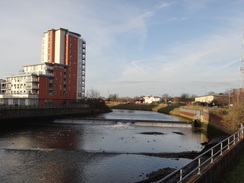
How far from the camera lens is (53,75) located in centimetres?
8125

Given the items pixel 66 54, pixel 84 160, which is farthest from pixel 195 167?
pixel 66 54

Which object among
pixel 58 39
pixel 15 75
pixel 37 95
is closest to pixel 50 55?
pixel 58 39

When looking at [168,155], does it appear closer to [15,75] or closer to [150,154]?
[150,154]

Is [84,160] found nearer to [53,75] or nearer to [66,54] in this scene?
[53,75]

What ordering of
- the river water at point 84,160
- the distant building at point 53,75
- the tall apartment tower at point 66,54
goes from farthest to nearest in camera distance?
1. the tall apartment tower at point 66,54
2. the distant building at point 53,75
3. the river water at point 84,160

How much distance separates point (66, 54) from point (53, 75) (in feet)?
47.2

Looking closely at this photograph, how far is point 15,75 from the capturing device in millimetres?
84000

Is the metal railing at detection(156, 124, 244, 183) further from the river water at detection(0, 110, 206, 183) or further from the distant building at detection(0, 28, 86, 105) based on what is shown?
the distant building at detection(0, 28, 86, 105)

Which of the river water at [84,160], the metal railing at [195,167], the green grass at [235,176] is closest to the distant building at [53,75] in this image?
the river water at [84,160]

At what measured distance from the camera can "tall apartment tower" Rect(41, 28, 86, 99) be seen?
9038 centimetres

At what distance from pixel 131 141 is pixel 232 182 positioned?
18509mm

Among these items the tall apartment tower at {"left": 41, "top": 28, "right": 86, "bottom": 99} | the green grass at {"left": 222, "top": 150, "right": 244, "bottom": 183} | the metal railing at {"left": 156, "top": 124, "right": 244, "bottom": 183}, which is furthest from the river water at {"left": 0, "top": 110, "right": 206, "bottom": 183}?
the tall apartment tower at {"left": 41, "top": 28, "right": 86, "bottom": 99}

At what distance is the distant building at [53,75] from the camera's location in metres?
76.2

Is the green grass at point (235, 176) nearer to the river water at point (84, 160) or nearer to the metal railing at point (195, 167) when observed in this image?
the metal railing at point (195, 167)
